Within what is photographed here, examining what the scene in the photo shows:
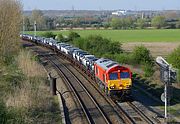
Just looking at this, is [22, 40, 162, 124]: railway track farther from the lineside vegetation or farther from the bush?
the bush

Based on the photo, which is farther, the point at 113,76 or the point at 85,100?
the point at 85,100

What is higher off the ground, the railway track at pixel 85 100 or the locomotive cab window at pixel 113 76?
the locomotive cab window at pixel 113 76

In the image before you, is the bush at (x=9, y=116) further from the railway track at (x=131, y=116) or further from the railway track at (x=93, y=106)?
the railway track at (x=131, y=116)

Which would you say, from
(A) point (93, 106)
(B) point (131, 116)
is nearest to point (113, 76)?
(A) point (93, 106)

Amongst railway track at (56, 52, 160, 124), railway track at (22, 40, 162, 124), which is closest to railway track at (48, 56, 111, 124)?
railway track at (22, 40, 162, 124)

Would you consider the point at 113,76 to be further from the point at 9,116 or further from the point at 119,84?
the point at 9,116

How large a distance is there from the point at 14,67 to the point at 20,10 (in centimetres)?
1116

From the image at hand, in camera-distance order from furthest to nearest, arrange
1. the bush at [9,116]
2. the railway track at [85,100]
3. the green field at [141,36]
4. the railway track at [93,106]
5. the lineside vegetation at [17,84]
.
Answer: the green field at [141,36] < the railway track at [85,100] < the railway track at [93,106] < the lineside vegetation at [17,84] < the bush at [9,116]

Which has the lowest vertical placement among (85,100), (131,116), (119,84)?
(85,100)

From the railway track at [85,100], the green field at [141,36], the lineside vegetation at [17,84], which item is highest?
the lineside vegetation at [17,84]

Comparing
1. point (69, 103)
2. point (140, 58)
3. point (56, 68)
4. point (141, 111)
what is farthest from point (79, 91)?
point (140, 58)

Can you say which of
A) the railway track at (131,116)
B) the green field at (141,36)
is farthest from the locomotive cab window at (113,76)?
the green field at (141,36)

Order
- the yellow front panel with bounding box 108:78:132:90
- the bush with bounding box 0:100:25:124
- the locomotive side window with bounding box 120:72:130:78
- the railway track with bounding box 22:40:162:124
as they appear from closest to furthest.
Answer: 1. the bush with bounding box 0:100:25:124
2. the railway track with bounding box 22:40:162:124
3. the yellow front panel with bounding box 108:78:132:90
4. the locomotive side window with bounding box 120:72:130:78

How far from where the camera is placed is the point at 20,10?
4956 cm
